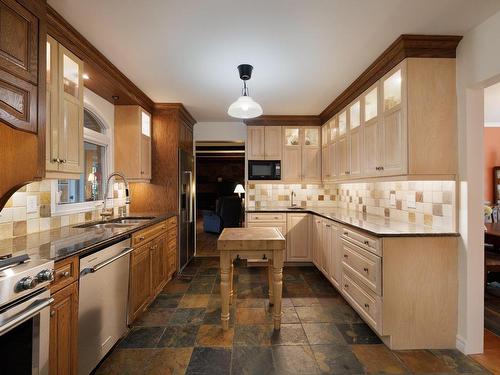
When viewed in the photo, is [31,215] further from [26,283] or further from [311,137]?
[311,137]

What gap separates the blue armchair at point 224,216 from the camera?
6953mm

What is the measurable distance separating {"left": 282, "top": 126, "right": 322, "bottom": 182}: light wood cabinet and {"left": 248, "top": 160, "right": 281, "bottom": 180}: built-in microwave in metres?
0.14

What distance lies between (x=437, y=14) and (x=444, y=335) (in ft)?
7.91

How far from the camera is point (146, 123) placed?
3570mm

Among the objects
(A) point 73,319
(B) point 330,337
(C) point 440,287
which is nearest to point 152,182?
(A) point 73,319

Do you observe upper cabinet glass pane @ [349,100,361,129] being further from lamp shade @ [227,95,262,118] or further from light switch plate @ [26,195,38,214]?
light switch plate @ [26,195,38,214]

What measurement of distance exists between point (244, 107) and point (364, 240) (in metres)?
1.60

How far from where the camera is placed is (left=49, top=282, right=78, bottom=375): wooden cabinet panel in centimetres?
136

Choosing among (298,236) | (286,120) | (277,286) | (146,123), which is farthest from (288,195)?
(146,123)

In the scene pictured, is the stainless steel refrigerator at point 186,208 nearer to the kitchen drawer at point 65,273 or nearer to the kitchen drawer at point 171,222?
the kitchen drawer at point 171,222

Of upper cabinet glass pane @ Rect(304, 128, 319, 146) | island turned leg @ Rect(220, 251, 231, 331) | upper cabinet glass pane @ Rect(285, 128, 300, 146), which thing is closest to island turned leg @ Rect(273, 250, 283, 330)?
island turned leg @ Rect(220, 251, 231, 331)

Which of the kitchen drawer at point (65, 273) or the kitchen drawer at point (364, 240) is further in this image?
the kitchen drawer at point (364, 240)

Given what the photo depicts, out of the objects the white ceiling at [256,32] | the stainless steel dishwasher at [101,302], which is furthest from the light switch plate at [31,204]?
the white ceiling at [256,32]

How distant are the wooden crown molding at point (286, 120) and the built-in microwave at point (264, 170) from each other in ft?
2.12
